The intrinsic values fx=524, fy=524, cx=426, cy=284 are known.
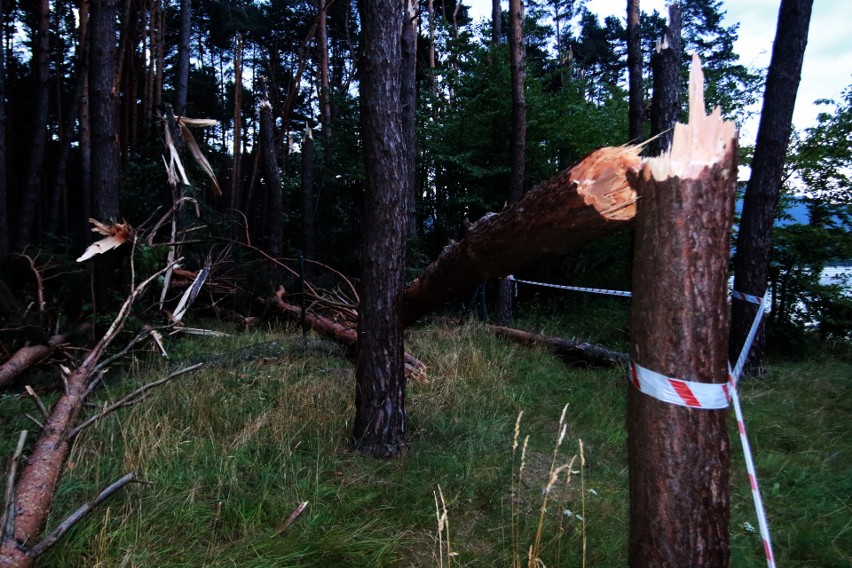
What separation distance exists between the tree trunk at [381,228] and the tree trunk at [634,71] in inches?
278

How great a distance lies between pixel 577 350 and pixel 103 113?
702cm

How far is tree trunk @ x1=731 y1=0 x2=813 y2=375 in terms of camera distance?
609 centimetres

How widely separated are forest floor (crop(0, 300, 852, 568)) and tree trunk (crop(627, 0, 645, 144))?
5.89 metres

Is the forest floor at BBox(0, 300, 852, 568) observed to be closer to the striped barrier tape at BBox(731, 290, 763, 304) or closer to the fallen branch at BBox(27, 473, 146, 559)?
the fallen branch at BBox(27, 473, 146, 559)

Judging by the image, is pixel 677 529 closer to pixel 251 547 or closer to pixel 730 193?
pixel 730 193

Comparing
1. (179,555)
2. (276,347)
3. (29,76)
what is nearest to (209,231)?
(276,347)

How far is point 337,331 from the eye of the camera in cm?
688

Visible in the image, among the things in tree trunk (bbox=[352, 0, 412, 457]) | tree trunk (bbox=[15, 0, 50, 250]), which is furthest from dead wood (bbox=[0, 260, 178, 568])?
tree trunk (bbox=[15, 0, 50, 250])

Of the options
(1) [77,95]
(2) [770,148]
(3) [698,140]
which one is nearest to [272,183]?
(1) [77,95]

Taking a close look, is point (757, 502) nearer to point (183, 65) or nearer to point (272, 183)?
point (272, 183)

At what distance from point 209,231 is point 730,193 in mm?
10274

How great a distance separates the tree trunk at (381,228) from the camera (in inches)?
148

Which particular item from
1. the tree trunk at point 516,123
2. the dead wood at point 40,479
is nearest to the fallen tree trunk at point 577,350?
the tree trunk at point 516,123

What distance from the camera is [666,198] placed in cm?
170
